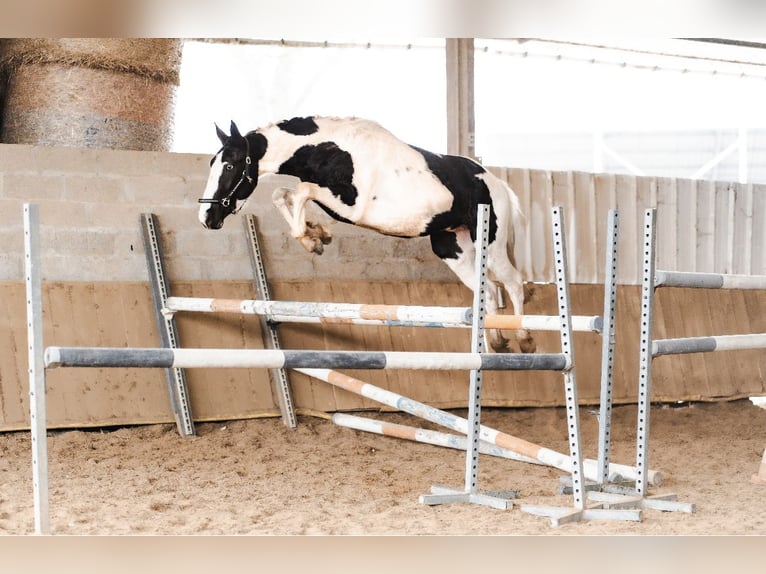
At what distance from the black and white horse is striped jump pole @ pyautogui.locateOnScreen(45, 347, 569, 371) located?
1383mm

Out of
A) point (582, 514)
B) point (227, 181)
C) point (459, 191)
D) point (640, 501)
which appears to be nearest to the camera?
point (582, 514)

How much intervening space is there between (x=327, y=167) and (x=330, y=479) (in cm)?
129

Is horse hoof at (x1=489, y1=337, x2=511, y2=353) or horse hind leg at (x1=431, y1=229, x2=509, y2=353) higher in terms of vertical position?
horse hind leg at (x1=431, y1=229, x2=509, y2=353)

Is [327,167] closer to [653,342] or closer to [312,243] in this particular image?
[312,243]

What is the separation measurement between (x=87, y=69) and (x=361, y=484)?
96.4 inches

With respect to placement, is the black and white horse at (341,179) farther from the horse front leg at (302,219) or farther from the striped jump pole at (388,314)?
the striped jump pole at (388,314)

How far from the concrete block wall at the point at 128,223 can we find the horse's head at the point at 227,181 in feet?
2.38

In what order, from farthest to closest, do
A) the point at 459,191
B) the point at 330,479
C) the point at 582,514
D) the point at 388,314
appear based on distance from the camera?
1. the point at 459,191
2. the point at 330,479
3. the point at 388,314
4. the point at 582,514

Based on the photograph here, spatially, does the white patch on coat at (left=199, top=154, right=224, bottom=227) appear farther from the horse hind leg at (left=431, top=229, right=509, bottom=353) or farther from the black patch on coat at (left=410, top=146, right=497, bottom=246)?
the horse hind leg at (left=431, top=229, right=509, bottom=353)

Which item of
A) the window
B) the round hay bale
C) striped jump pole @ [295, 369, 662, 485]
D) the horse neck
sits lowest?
striped jump pole @ [295, 369, 662, 485]

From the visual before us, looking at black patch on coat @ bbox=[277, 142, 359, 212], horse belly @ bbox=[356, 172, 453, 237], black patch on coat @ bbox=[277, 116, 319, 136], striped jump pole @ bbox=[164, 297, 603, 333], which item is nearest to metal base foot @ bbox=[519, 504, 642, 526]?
striped jump pole @ bbox=[164, 297, 603, 333]

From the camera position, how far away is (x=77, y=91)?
4523mm

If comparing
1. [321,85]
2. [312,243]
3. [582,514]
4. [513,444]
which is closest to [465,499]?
[513,444]

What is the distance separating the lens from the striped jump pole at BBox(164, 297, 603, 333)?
3088 millimetres
